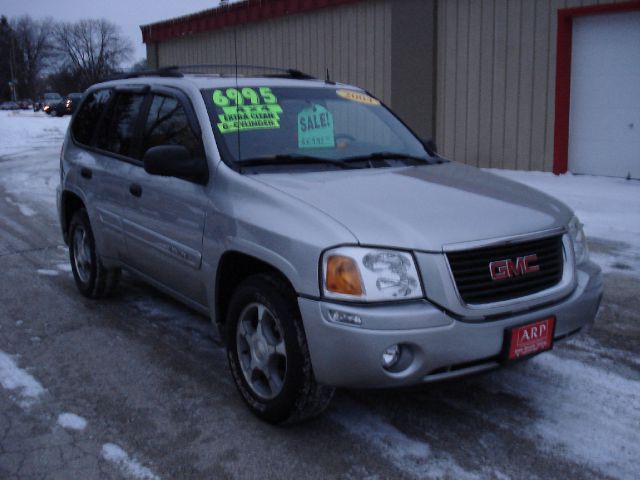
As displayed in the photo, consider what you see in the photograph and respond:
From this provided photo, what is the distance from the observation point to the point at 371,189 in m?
3.73

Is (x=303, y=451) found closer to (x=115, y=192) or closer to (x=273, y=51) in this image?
(x=115, y=192)

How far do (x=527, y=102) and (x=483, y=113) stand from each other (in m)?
0.98

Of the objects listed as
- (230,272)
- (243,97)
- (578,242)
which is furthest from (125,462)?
(578,242)

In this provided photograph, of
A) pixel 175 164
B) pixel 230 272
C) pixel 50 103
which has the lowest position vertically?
pixel 230 272

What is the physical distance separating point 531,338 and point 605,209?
665 centimetres

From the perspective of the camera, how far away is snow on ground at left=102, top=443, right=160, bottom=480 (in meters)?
3.22

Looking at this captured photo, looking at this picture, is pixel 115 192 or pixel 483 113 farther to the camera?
pixel 483 113

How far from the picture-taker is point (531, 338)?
11.2ft

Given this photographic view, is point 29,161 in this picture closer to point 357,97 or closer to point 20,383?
point 357,97

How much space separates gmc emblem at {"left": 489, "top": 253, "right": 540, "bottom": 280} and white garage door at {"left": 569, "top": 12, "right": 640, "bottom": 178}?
8.70 m

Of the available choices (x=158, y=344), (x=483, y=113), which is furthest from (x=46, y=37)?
(x=158, y=344)

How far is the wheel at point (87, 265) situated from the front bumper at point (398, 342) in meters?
2.96

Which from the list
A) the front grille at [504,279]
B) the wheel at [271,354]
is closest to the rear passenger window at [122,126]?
the wheel at [271,354]

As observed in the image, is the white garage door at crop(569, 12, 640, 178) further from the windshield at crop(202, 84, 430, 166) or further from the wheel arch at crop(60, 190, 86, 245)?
the wheel arch at crop(60, 190, 86, 245)
